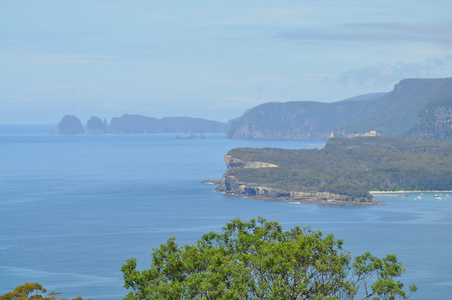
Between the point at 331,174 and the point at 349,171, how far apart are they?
34.3 feet

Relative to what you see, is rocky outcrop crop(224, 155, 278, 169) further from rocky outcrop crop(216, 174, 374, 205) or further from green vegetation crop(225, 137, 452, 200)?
rocky outcrop crop(216, 174, 374, 205)

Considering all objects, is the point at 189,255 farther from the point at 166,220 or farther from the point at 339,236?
the point at 166,220

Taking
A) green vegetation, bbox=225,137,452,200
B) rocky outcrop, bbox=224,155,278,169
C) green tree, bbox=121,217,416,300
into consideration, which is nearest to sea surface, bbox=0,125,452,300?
green vegetation, bbox=225,137,452,200

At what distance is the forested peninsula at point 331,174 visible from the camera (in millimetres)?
141750

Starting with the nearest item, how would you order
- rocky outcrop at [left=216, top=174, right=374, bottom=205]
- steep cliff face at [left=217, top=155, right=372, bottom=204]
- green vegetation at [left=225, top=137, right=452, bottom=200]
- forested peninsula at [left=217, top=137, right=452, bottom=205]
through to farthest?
rocky outcrop at [left=216, top=174, right=374, bottom=205]
steep cliff face at [left=217, top=155, right=372, bottom=204]
forested peninsula at [left=217, top=137, right=452, bottom=205]
green vegetation at [left=225, top=137, right=452, bottom=200]

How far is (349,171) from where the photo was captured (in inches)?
6658

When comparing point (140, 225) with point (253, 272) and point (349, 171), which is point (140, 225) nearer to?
point (349, 171)

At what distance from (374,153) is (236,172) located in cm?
5481

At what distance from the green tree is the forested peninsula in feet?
347

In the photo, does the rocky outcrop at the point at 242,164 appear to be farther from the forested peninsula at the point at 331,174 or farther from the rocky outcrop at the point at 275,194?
the rocky outcrop at the point at 275,194

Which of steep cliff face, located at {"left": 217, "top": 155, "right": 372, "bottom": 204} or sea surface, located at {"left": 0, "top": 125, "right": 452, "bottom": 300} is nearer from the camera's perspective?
sea surface, located at {"left": 0, "top": 125, "right": 452, "bottom": 300}

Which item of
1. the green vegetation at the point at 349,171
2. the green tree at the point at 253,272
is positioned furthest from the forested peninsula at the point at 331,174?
the green tree at the point at 253,272

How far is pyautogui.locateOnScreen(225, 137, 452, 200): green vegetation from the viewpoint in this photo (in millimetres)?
149125

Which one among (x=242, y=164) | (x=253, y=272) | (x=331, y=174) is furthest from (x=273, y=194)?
(x=253, y=272)
